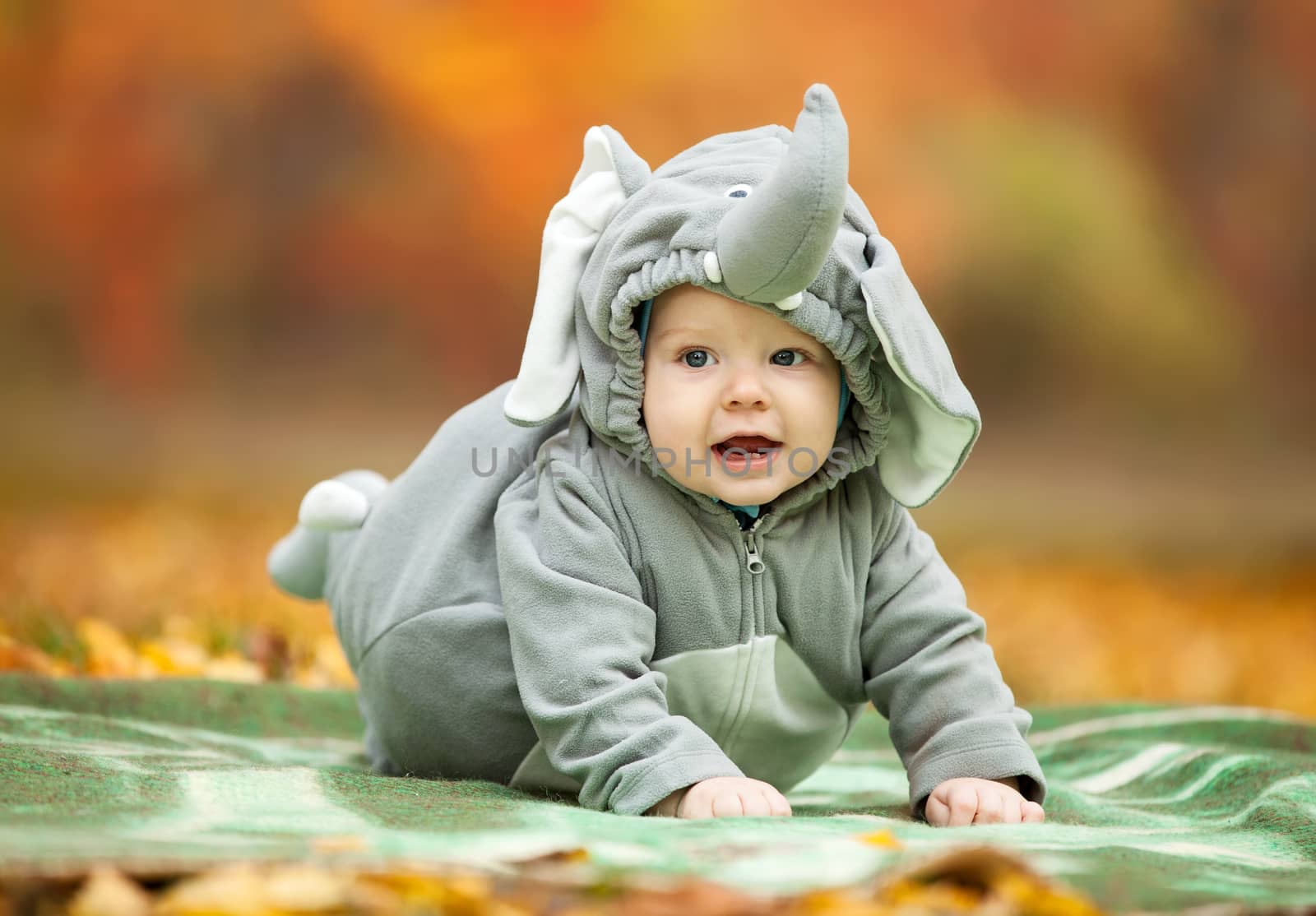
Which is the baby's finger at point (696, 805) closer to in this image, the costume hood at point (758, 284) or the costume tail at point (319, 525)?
the costume hood at point (758, 284)

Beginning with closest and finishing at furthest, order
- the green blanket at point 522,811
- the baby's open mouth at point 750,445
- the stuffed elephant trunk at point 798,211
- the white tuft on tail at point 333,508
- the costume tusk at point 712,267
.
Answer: the green blanket at point 522,811 < the stuffed elephant trunk at point 798,211 < the costume tusk at point 712,267 < the baby's open mouth at point 750,445 < the white tuft on tail at point 333,508

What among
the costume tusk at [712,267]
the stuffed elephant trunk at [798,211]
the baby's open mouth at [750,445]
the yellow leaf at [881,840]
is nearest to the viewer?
the yellow leaf at [881,840]

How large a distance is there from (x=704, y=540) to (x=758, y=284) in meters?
0.34

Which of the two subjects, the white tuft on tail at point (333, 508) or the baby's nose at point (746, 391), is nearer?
the baby's nose at point (746, 391)

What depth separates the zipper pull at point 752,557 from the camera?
1.78 m

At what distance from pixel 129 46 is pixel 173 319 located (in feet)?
2.63

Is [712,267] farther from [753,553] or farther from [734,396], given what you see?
[753,553]

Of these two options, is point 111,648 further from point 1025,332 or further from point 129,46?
point 1025,332

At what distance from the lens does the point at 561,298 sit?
179 centimetres

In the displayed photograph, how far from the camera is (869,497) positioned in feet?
6.12

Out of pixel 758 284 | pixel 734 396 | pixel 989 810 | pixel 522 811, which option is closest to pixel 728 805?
pixel 522 811

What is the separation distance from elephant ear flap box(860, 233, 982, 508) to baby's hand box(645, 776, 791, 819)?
0.41 meters

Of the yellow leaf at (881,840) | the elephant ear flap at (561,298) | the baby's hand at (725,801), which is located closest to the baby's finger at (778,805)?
the baby's hand at (725,801)

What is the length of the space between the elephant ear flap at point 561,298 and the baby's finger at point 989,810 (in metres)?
0.65
